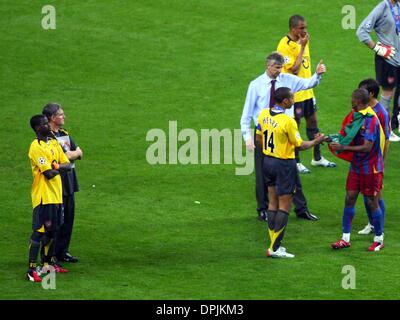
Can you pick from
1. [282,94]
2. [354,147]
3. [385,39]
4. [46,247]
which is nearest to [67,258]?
[46,247]

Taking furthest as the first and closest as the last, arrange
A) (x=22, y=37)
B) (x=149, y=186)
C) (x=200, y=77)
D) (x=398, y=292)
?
(x=22, y=37) → (x=200, y=77) → (x=149, y=186) → (x=398, y=292)

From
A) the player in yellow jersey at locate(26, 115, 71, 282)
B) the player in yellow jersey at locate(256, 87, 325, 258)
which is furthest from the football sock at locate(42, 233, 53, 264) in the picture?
the player in yellow jersey at locate(256, 87, 325, 258)

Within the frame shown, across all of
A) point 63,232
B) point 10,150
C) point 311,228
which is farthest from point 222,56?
point 63,232

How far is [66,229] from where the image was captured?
508 inches

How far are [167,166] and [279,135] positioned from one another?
4.43 metres

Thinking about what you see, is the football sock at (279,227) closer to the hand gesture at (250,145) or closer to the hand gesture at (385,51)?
the hand gesture at (250,145)

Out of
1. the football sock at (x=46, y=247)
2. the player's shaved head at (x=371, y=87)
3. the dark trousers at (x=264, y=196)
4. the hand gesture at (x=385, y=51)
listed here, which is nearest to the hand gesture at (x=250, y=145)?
the dark trousers at (x=264, y=196)

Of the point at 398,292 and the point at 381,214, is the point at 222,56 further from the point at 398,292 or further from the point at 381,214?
the point at 398,292

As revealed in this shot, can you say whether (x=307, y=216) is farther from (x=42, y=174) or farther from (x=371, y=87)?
(x=42, y=174)

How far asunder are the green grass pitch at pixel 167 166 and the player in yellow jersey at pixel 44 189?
0.45 m

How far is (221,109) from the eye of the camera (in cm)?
1925

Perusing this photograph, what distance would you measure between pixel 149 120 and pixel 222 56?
3.31 meters

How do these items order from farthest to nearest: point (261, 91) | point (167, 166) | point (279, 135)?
point (167, 166), point (261, 91), point (279, 135)

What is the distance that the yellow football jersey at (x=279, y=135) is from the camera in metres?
12.8
